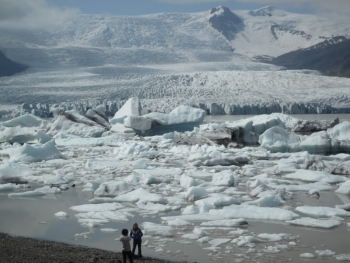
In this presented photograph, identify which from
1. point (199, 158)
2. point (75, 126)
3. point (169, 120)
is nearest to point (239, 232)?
point (199, 158)

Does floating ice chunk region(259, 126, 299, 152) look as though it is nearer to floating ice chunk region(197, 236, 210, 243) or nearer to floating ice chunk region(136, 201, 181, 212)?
floating ice chunk region(136, 201, 181, 212)

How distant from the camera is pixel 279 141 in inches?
456

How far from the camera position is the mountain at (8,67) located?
3472cm

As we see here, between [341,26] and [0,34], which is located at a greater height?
[341,26]

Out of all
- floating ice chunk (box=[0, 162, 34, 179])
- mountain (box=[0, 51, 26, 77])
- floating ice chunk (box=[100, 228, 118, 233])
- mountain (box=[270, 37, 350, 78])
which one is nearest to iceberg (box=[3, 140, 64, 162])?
floating ice chunk (box=[0, 162, 34, 179])

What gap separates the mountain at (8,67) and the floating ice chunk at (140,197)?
31.2 m

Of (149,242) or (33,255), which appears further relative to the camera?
(149,242)

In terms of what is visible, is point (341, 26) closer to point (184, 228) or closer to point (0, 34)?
point (0, 34)

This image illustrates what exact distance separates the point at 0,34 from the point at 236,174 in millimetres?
39514

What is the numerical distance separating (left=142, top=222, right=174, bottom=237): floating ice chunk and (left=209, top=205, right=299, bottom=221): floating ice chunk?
730 millimetres

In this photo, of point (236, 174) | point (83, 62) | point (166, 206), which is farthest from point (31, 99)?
point (166, 206)

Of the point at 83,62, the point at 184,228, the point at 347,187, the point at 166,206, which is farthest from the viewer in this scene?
the point at 83,62

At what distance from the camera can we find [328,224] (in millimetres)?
4438

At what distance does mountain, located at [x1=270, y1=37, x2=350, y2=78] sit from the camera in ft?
198
